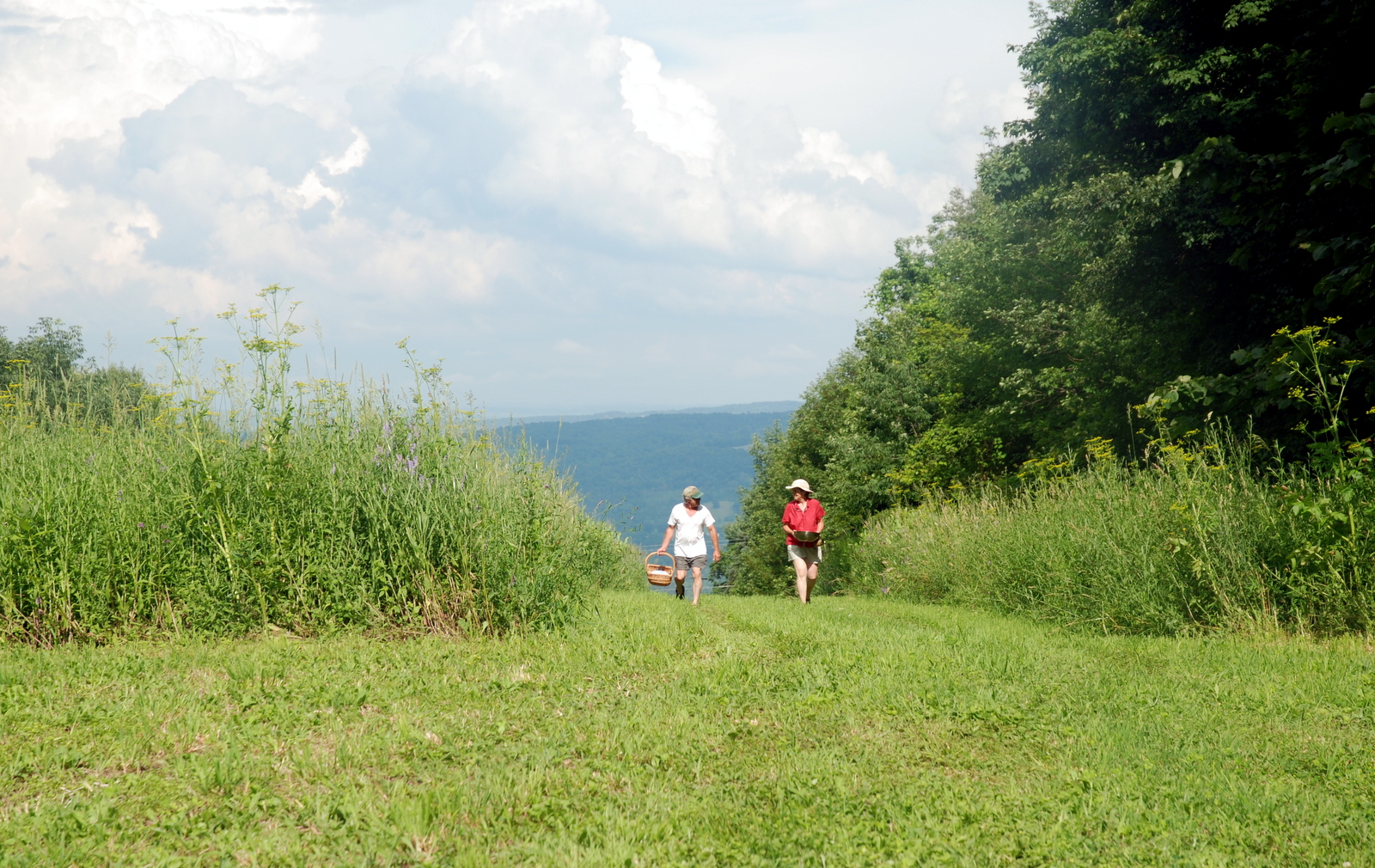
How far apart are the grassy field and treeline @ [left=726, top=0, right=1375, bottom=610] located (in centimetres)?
423

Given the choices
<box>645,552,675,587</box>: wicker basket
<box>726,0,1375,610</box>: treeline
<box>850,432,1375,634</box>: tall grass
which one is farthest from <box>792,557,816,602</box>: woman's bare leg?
<box>726,0,1375,610</box>: treeline

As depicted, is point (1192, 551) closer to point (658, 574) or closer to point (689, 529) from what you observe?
point (689, 529)

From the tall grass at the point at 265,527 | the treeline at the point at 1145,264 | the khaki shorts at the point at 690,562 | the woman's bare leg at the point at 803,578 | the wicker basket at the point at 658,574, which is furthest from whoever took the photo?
the wicker basket at the point at 658,574

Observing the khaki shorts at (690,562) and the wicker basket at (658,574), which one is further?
the wicker basket at (658,574)

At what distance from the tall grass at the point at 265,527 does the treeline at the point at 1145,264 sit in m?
7.07

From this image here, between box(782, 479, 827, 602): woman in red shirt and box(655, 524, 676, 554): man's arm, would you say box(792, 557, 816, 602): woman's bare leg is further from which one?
box(655, 524, 676, 554): man's arm

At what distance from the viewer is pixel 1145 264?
20.5m

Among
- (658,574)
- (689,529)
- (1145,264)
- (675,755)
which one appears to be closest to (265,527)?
(675,755)

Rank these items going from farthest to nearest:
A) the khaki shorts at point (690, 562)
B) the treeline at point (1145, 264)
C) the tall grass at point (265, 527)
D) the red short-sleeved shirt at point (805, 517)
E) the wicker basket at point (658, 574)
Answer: the wicker basket at point (658, 574), the khaki shorts at point (690, 562), the red short-sleeved shirt at point (805, 517), the treeline at point (1145, 264), the tall grass at point (265, 527)

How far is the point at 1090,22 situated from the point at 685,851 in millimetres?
24223

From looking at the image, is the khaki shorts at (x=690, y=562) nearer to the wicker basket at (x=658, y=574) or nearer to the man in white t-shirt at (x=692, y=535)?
the man in white t-shirt at (x=692, y=535)

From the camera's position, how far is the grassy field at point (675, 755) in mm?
4043

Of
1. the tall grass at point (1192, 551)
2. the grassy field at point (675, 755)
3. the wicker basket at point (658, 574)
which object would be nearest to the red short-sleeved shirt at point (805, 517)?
the tall grass at point (1192, 551)

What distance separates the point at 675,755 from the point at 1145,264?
19.0 m
